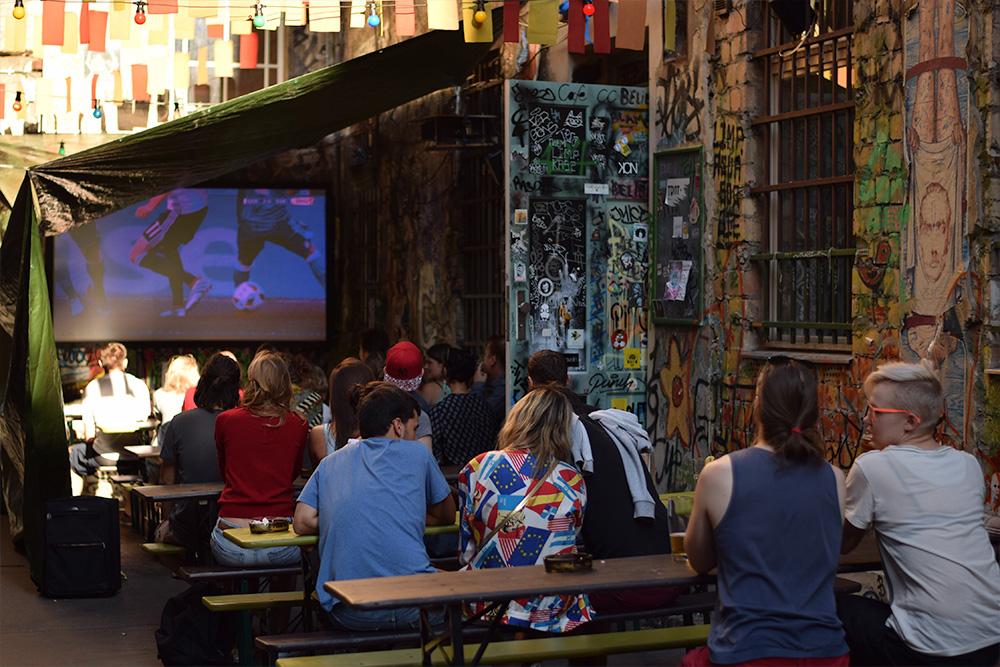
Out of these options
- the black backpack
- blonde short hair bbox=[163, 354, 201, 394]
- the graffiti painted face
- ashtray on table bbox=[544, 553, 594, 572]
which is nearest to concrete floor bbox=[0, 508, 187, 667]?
the black backpack

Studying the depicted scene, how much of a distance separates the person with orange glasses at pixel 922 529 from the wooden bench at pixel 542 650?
0.92 metres

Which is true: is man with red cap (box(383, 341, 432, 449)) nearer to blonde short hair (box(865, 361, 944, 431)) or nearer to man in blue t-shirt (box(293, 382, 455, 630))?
man in blue t-shirt (box(293, 382, 455, 630))

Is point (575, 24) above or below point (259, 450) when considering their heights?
above

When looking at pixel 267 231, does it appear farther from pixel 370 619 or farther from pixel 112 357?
pixel 370 619

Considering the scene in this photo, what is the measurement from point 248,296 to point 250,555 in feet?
24.6

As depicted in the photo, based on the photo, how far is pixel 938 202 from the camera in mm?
5520

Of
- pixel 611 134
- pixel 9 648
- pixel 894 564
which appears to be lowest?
pixel 9 648

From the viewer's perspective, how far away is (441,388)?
7902 mm

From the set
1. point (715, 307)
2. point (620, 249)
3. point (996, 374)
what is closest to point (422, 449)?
point (996, 374)

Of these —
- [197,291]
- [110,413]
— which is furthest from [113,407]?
[197,291]

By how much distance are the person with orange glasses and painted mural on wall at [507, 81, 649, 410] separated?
4.30m

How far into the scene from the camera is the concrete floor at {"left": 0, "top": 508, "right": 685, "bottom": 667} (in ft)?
19.0

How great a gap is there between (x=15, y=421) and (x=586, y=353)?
3711 mm

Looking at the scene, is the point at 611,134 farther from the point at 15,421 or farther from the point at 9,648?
the point at 9,648
